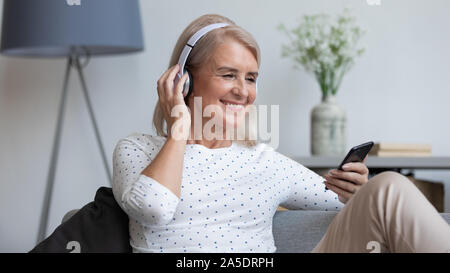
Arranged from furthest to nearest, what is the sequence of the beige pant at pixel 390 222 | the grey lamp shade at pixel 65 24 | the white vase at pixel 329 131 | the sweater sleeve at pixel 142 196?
the white vase at pixel 329 131 → the grey lamp shade at pixel 65 24 → the sweater sleeve at pixel 142 196 → the beige pant at pixel 390 222

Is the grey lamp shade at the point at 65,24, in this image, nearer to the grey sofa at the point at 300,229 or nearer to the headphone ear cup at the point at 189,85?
the headphone ear cup at the point at 189,85

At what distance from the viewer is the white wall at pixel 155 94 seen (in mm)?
2898

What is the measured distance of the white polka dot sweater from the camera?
1.31 meters

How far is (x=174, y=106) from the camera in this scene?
143 cm

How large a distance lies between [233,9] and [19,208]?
1416 millimetres

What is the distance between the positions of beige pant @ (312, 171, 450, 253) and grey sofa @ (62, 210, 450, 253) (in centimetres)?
22

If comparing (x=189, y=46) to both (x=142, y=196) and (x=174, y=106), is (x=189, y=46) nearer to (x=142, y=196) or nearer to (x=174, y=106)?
(x=174, y=106)

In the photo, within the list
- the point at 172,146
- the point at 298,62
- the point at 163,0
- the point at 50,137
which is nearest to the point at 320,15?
the point at 298,62

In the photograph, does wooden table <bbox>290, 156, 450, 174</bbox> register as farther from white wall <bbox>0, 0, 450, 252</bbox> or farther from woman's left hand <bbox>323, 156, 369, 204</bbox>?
woman's left hand <bbox>323, 156, 369, 204</bbox>

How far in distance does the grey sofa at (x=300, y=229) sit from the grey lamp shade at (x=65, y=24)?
1.28 meters

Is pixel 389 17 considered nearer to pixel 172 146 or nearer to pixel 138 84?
pixel 138 84
